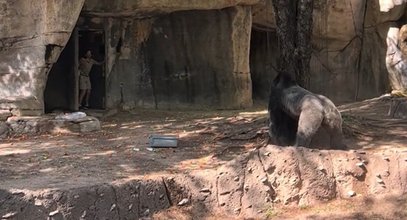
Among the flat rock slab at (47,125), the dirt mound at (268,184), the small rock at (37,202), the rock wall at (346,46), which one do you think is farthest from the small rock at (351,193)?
the rock wall at (346,46)

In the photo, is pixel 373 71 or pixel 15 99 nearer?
pixel 15 99

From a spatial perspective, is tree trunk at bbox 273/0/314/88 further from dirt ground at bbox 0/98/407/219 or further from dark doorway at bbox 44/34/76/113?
dark doorway at bbox 44/34/76/113

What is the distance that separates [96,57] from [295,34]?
7.23m

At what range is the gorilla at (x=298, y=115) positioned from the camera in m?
6.62

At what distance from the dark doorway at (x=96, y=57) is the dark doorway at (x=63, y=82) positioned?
115 centimetres

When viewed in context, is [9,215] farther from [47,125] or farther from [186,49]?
[186,49]

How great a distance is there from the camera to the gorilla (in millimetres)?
6625

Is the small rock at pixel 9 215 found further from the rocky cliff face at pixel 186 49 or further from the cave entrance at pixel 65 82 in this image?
the cave entrance at pixel 65 82

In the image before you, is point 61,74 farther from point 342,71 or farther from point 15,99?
point 342,71

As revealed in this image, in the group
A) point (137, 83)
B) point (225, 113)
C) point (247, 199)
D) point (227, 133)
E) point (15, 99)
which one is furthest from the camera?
point (137, 83)

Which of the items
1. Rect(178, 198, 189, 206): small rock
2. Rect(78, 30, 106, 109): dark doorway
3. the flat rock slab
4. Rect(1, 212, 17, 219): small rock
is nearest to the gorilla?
Rect(178, 198, 189, 206): small rock

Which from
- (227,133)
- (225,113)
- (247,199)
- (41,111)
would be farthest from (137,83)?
(247,199)

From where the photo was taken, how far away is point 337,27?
16.4 meters

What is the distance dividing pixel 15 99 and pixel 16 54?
84 centimetres
